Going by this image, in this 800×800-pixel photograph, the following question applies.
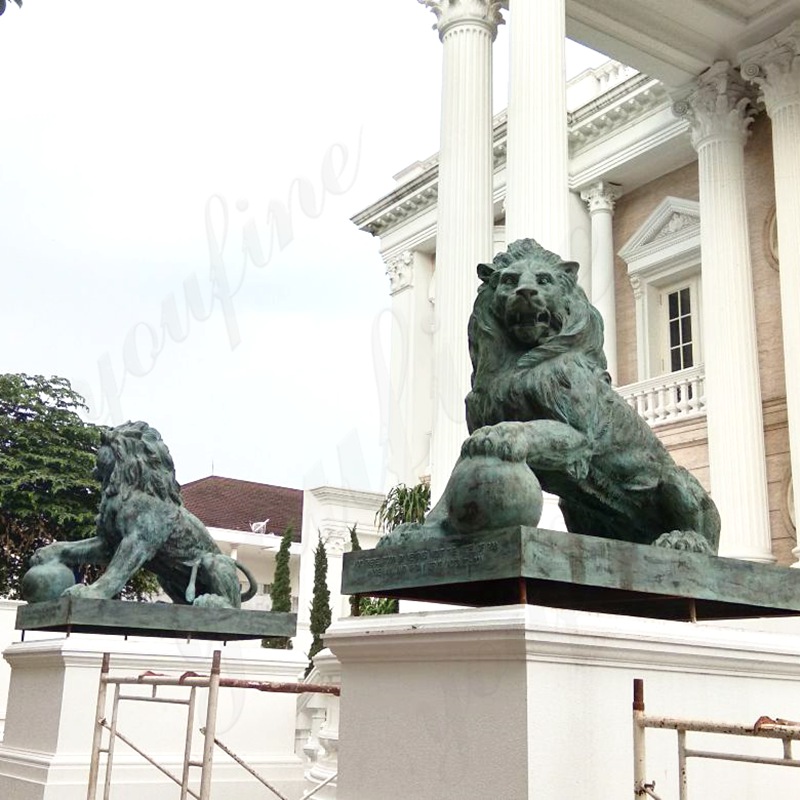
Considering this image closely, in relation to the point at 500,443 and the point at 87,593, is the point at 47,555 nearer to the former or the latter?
the point at 87,593

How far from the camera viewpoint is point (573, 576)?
2906mm

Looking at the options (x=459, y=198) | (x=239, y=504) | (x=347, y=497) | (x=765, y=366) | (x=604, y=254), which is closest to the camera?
(x=459, y=198)

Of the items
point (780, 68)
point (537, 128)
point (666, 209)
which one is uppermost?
point (666, 209)

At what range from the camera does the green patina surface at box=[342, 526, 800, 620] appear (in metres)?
2.86

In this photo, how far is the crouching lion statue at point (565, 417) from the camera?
10.4 ft

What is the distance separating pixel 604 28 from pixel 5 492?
1297 centimetres

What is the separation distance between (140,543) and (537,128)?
8.06 metres

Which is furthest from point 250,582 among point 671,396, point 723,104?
point 723,104

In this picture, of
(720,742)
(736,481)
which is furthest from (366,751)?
(736,481)

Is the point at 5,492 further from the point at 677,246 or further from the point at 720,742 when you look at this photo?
the point at 720,742

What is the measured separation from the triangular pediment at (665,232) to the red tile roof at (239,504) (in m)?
20.3

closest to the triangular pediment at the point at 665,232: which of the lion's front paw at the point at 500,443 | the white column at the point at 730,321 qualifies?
the white column at the point at 730,321

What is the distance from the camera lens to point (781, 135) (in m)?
14.1

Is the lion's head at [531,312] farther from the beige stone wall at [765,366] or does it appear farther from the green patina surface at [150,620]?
the beige stone wall at [765,366]
